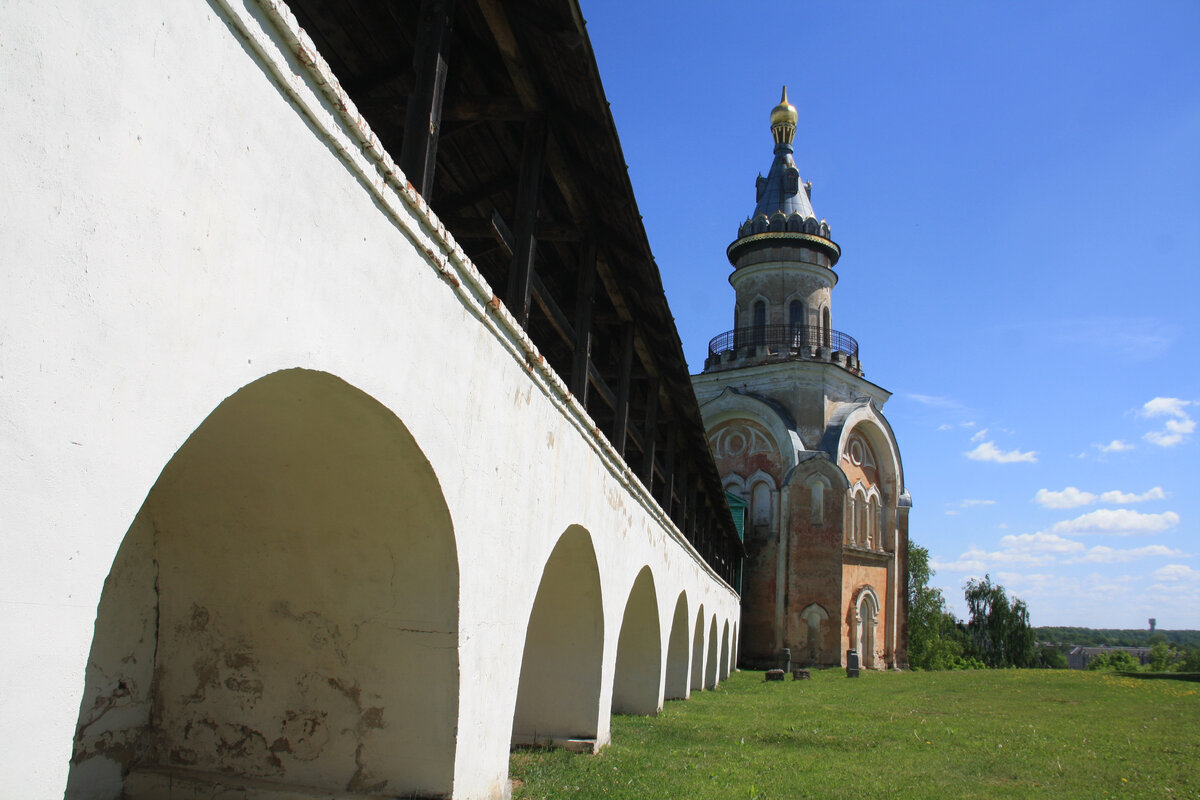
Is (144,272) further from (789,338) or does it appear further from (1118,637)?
(1118,637)

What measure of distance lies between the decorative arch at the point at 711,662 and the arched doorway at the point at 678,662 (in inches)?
145

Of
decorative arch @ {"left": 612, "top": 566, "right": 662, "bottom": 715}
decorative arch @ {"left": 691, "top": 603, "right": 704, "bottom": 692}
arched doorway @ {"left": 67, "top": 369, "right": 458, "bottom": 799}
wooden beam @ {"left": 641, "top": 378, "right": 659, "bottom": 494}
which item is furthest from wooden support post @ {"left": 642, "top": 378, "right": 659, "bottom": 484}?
decorative arch @ {"left": 691, "top": 603, "right": 704, "bottom": 692}

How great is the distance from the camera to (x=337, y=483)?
4145 millimetres

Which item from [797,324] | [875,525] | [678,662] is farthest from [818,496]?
[678,662]

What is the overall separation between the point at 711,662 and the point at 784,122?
26.5m

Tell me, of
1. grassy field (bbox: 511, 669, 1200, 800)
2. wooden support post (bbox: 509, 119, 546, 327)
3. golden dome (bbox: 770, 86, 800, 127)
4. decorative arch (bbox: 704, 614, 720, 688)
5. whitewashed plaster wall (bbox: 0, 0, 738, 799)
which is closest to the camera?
whitewashed plaster wall (bbox: 0, 0, 738, 799)

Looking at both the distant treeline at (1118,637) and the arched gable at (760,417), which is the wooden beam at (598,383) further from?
the distant treeline at (1118,637)

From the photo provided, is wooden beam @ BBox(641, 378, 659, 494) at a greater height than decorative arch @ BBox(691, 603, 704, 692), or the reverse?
wooden beam @ BBox(641, 378, 659, 494)

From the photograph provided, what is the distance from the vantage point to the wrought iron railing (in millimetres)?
33312

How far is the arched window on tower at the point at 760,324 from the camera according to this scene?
111 feet

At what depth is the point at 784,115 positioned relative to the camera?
3869 centimetres

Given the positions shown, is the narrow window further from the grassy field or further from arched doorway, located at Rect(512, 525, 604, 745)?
arched doorway, located at Rect(512, 525, 604, 745)

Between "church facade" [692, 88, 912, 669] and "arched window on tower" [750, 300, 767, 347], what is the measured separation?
0.05 m

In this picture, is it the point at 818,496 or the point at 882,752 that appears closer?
the point at 882,752
